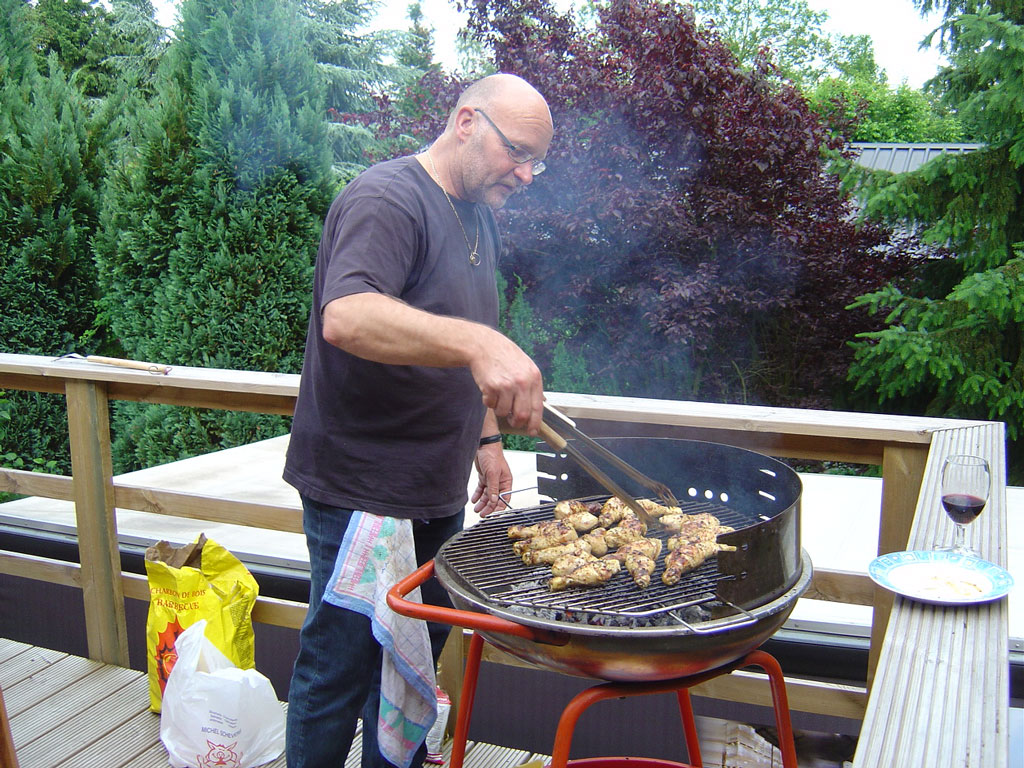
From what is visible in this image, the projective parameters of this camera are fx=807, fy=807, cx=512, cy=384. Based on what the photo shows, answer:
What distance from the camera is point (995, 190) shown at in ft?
17.9

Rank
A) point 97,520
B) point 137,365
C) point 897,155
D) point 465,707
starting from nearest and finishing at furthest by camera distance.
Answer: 1. point 465,707
2. point 137,365
3. point 97,520
4. point 897,155

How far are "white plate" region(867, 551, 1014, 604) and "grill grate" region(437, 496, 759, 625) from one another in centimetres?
25

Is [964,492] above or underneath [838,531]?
above

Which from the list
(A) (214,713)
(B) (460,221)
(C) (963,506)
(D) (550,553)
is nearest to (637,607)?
(D) (550,553)

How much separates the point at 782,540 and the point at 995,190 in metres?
5.23

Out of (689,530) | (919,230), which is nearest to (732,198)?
(919,230)

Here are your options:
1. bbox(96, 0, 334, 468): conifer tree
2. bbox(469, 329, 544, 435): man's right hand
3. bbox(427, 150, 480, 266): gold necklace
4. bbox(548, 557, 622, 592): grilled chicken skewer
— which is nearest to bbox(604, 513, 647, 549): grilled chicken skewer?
bbox(548, 557, 622, 592): grilled chicken skewer

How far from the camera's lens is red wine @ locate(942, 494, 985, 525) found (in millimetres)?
1300

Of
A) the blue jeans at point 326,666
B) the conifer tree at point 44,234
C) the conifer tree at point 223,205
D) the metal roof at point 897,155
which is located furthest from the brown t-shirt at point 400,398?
the metal roof at point 897,155

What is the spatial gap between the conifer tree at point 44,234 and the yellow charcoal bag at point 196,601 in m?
4.00

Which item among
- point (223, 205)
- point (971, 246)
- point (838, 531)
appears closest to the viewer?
point (838, 531)

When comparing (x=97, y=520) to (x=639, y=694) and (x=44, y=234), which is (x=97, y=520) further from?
(x=44, y=234)

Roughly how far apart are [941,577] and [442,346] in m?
0.84

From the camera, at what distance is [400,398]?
1725mm
